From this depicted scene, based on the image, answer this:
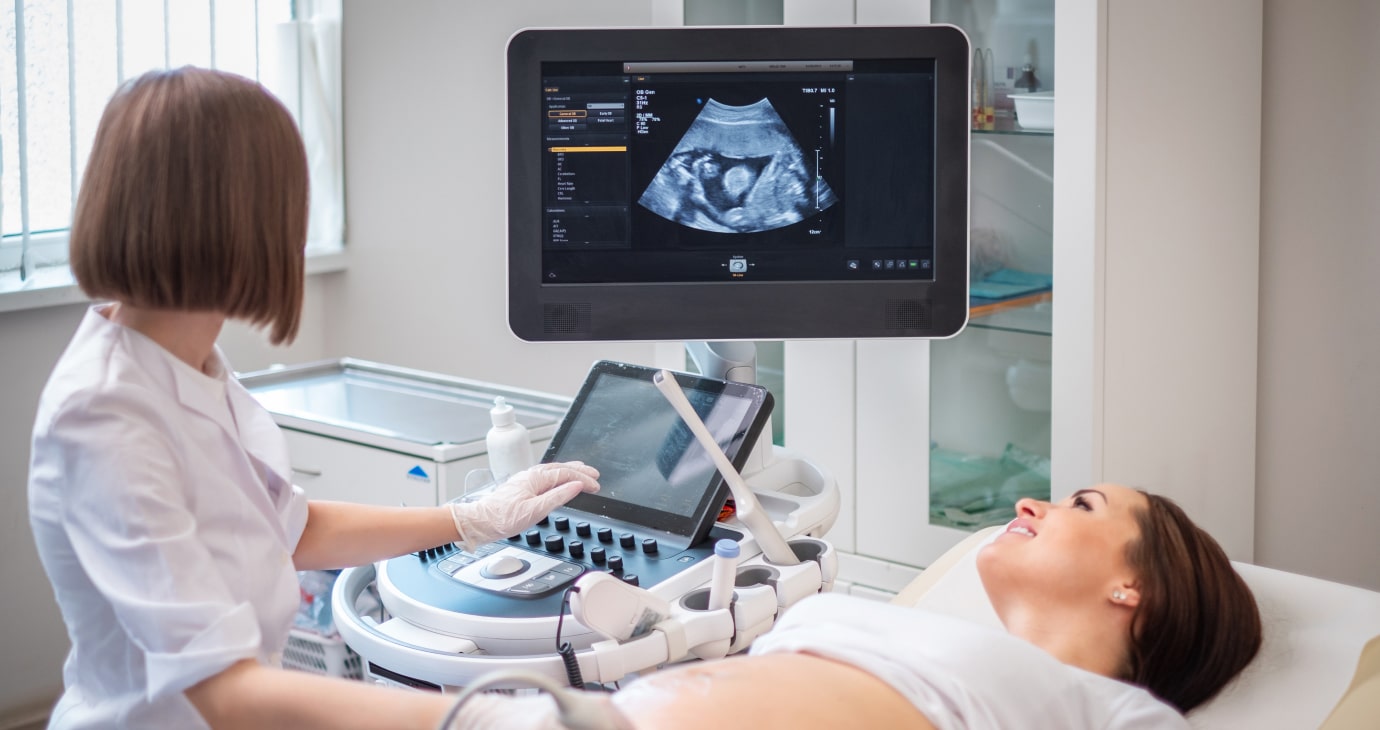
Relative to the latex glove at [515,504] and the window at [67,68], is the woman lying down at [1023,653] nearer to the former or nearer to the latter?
the latex glove at [515,504]

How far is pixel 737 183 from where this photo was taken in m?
1.70

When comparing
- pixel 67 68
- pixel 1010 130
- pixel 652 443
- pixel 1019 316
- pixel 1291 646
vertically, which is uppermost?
pixel 67 68

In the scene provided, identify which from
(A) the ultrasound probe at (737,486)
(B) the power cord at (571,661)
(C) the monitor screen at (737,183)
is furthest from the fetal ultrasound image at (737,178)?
Result: (B) the power cord at (571,661)

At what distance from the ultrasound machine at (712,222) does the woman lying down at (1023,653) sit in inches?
10.3

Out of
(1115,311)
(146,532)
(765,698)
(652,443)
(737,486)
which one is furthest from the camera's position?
(1115,311)

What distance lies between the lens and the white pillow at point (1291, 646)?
1381 millimetres

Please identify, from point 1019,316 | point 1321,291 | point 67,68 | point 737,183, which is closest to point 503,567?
point 737,183

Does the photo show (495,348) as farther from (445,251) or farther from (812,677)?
(812,677)

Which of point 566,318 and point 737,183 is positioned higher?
point 737,183

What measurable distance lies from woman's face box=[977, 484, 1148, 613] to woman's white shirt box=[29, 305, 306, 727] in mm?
840

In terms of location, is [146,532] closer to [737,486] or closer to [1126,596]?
[737,486]

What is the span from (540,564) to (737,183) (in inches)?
23.3

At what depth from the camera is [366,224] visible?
3363 mm

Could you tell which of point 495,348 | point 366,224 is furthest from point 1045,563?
point 366,224
